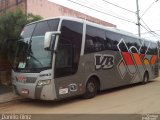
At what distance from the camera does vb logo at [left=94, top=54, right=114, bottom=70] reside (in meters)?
12.7

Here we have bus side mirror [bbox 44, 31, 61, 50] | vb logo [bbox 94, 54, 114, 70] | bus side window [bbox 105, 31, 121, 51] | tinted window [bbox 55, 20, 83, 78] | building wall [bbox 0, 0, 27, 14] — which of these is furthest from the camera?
building wall [bbox 0, 0, 27, 14]

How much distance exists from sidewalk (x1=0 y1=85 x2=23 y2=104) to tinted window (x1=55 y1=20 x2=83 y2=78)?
10.1 ft

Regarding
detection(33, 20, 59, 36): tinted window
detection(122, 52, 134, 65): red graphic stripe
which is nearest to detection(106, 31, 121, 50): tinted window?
detection(122, 52, 134, 65): red graphic stripe

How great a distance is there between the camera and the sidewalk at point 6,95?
11875 millimetres

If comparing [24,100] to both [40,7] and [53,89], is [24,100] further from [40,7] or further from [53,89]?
[40,7]

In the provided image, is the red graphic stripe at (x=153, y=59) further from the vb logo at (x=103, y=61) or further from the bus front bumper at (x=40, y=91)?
the bus front bumper at (x=40, y=91)

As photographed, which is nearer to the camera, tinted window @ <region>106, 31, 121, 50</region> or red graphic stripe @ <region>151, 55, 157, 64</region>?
tinted window @ <region>106, 31, 121, 50</region>

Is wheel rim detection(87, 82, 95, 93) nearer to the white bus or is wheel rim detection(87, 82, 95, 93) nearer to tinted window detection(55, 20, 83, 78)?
the white bus

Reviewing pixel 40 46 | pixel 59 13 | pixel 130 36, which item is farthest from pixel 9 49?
pixel 59 13

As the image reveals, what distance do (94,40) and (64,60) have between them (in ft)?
8.72

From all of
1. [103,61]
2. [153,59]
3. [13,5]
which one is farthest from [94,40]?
[13,5]

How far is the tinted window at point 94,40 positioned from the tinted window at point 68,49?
68cm

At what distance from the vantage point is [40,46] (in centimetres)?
1041

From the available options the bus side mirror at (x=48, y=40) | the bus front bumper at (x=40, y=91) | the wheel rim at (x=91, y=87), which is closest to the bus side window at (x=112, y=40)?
the wheel rim at (x=91, y=87)
